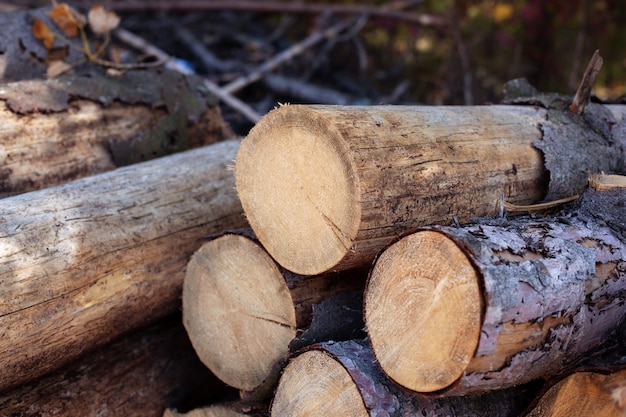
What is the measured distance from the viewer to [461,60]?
5.86 m

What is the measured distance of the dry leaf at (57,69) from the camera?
3073mm

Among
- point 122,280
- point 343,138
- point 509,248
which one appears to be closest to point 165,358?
point 122,280

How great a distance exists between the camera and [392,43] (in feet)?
22.4

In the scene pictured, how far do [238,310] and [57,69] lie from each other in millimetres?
1681

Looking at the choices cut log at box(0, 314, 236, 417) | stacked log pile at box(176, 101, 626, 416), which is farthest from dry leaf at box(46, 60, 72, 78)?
stacked log pile at box(176, 101, 626, 416)

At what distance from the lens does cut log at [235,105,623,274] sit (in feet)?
5.71

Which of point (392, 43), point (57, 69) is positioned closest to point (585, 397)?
point (57, 69)

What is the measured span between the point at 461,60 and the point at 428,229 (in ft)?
15.2

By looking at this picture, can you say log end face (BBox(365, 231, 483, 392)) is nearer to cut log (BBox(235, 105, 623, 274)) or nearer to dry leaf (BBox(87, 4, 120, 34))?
cut log (BBox(235, 105, 623, 274))

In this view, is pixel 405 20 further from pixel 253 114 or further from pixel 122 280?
pixel 122 280

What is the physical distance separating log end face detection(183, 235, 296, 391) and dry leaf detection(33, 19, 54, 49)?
5.31 feet

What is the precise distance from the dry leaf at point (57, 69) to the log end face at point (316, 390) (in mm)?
1978

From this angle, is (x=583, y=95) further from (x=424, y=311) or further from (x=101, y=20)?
(x=101, y=20)

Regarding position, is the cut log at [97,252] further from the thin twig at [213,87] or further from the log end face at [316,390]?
the thin twig at [213,87]
